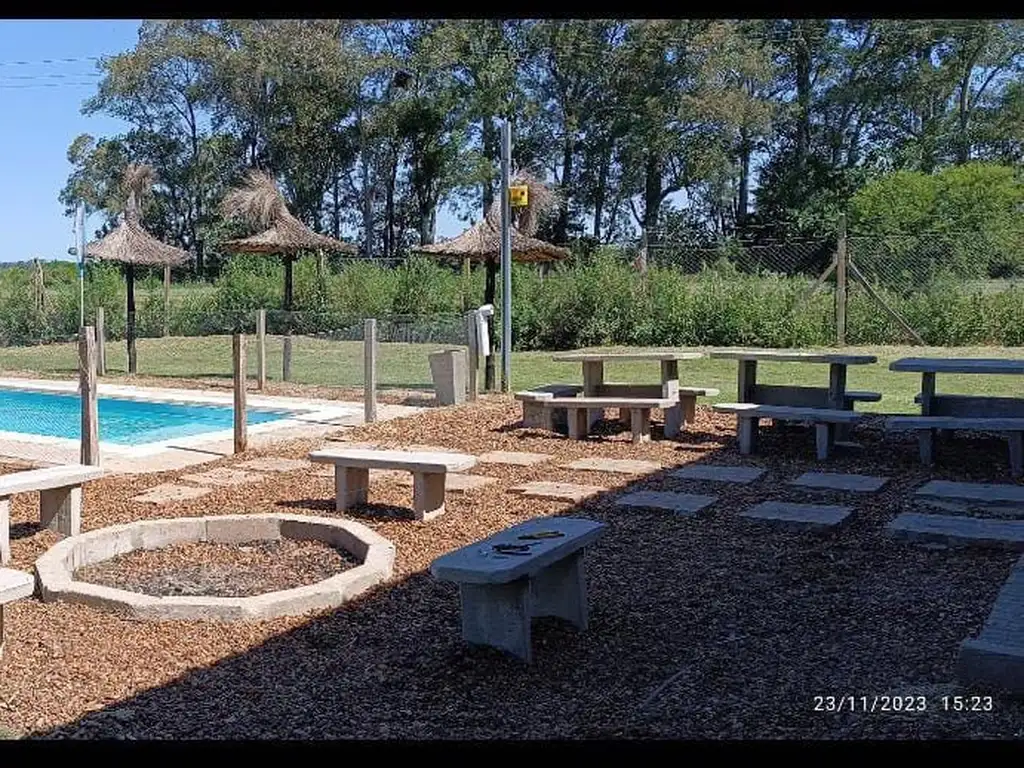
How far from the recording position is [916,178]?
26.1m

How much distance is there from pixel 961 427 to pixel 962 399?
80cm

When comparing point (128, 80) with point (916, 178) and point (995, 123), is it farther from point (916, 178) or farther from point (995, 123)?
point (995, 123)

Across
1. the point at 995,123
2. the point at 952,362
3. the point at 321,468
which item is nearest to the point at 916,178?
the point at 995,123

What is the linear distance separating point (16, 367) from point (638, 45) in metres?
20.8

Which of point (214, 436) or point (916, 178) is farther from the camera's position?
point (916, 178)

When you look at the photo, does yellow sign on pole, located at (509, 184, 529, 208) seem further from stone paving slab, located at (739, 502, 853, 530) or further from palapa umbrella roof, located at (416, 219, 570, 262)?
stone paving slab, located at (739, 502, 853, 530)

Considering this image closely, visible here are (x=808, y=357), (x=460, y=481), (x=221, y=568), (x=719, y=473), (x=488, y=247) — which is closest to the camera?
(x=221, y=568)

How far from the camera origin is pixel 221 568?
5.18 m

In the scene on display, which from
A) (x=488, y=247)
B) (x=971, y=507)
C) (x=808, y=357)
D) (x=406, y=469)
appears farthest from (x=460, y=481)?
(x=488, y=247)

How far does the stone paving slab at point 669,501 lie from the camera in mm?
6277

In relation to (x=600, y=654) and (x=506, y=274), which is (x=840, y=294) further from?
(x=600, y=654)

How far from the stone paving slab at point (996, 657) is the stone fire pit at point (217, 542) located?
2.39 metres

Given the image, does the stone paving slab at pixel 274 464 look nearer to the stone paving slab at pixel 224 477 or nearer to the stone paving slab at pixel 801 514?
the stone paving slab at pixel 224 477
